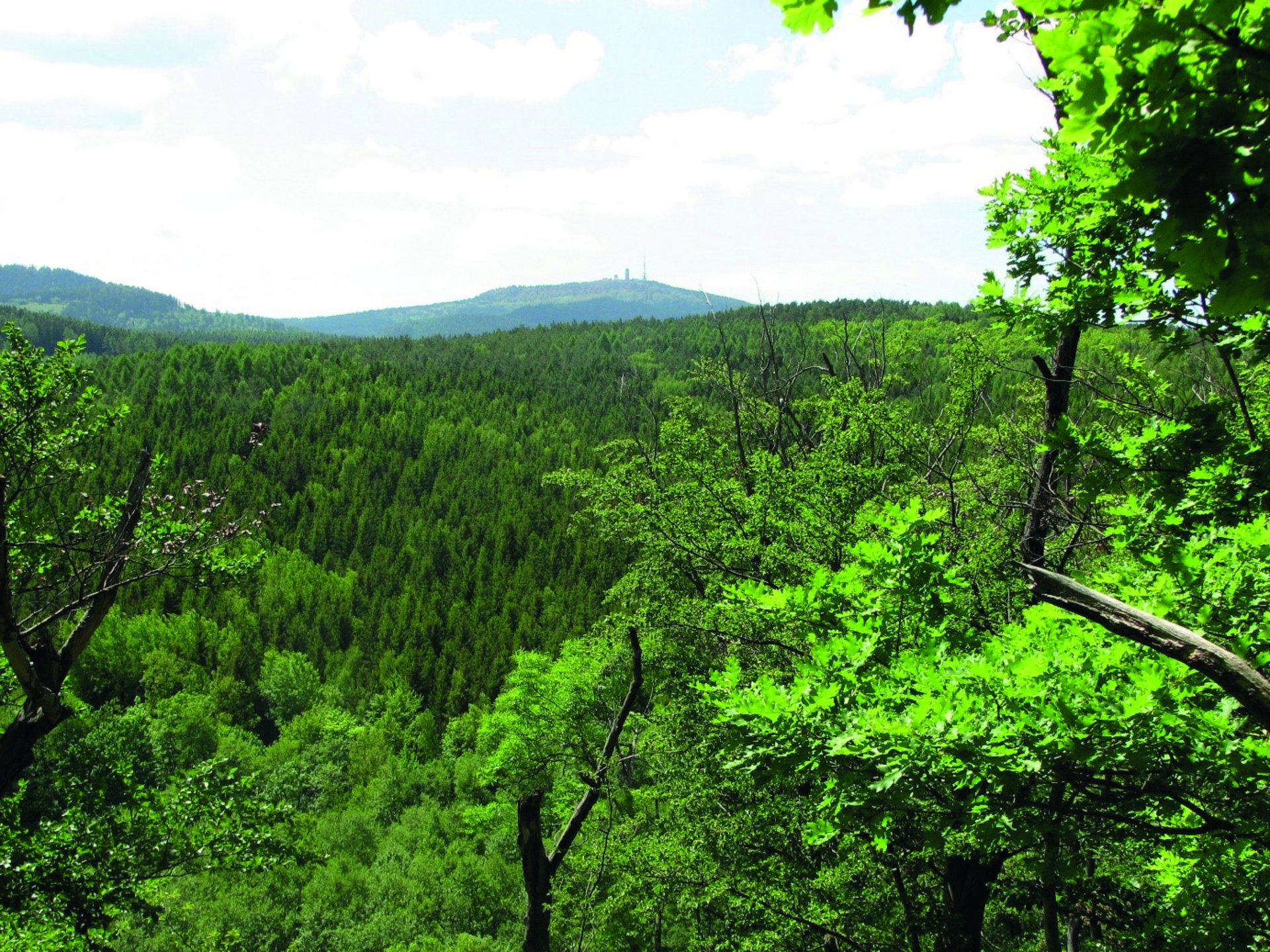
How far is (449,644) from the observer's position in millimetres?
66188

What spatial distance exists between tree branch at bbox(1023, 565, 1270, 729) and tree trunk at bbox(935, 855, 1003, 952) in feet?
16.8

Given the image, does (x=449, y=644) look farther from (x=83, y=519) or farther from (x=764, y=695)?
(x=764, y=695)

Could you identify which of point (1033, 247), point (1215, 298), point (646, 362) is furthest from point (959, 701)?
point (646, 362)

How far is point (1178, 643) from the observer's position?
7.91ft

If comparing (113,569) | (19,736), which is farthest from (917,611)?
(19,736)

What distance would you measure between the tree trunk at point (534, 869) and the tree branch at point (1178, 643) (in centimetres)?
635

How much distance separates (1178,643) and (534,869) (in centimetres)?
709

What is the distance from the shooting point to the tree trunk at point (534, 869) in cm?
795

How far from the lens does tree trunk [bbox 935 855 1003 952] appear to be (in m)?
6.84

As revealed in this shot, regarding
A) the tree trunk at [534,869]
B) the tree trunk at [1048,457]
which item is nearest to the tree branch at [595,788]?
the tree trunk at [534,869]

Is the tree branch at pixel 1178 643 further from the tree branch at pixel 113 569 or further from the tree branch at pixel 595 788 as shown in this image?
the tree branch at pixel 595 788

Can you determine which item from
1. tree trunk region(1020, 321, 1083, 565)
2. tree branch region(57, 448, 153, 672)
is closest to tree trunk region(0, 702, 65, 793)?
tree branch region(57, 448, 153, 672)

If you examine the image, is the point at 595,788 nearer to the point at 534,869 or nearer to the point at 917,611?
the point at 534,869

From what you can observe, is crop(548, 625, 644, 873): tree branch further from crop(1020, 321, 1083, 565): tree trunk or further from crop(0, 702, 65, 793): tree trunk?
crop(0, 702, 65, 793): tree trunk
